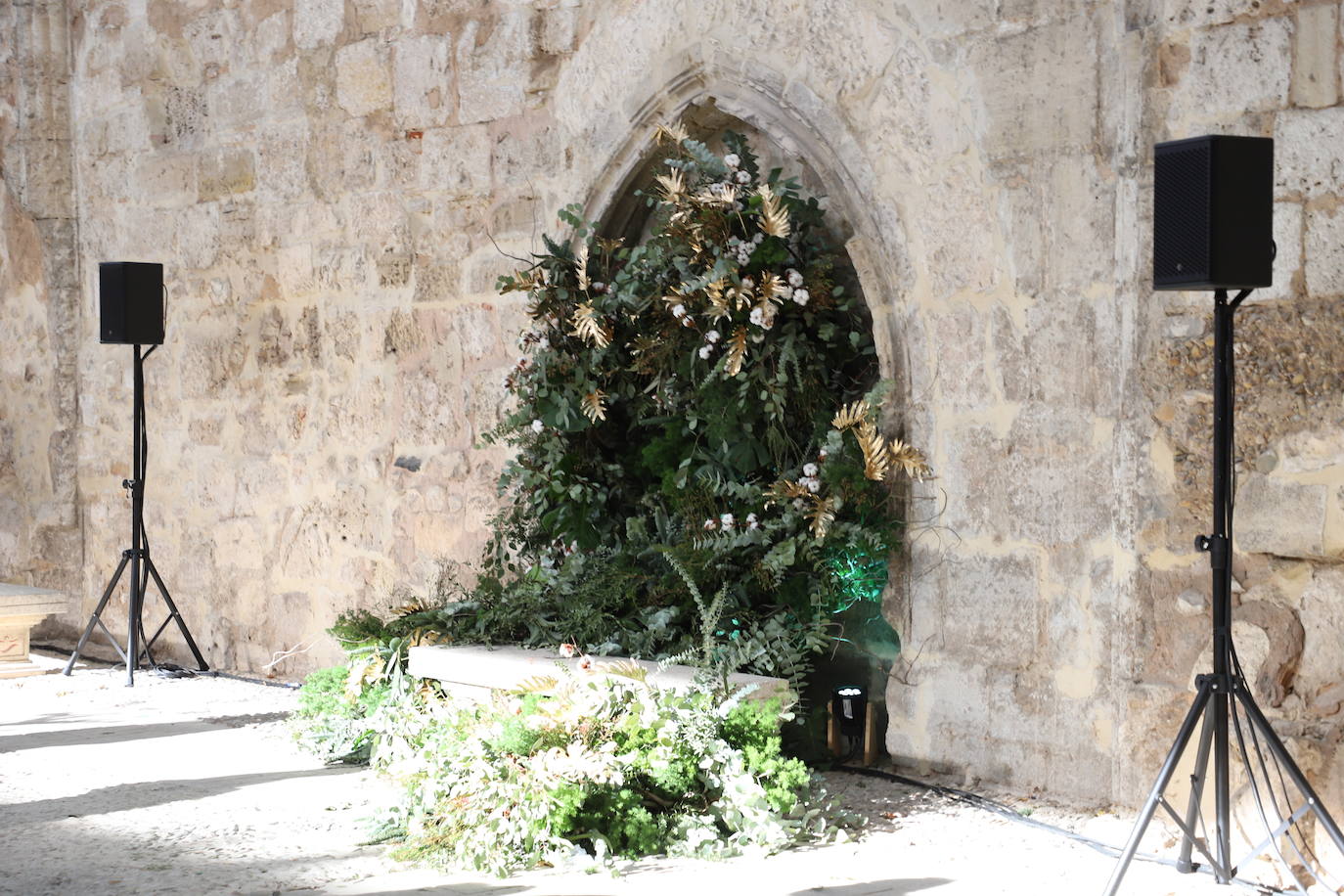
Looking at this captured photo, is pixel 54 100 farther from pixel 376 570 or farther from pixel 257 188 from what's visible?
pixel 376 570

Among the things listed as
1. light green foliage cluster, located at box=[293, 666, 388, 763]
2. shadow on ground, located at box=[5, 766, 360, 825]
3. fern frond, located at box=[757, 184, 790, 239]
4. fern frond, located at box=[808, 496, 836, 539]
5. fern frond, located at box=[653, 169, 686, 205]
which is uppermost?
fern frond, located at box=[653, 169, 686, 205]

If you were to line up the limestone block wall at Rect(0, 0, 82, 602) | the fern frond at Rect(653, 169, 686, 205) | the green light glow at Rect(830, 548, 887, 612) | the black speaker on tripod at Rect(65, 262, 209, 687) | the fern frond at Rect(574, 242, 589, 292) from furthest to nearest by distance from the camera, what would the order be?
the limestone block wall at Rect(0, 0, 82, 602)
the black speaker on tripod at Rect(65, 262, 209, 687)
the fern frond at Rect(574, 242, 589, 292)
the fern frond at Rect(653, 169, 686, 205)
the green light glow at Rect(830, 548, 887, 612)

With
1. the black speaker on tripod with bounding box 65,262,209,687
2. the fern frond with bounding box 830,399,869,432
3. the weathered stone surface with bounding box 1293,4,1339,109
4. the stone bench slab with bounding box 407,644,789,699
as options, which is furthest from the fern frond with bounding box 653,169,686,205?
the black speaker on tripod with bounding box 65,262,209,687

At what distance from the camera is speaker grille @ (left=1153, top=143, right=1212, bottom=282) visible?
3.10m

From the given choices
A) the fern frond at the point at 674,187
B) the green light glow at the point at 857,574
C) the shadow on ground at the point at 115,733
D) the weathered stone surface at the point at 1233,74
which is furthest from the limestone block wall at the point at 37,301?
the weathered stone surface at the point at 1233,74

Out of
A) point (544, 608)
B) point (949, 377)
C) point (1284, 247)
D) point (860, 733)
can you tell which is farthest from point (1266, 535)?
point (544, 608)

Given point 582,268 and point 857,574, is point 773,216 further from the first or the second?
point 857,574

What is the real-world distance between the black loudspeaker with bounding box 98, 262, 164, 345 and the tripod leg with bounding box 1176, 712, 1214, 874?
4.79 metres

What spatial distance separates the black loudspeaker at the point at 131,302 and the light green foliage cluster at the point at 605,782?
3230 millimetres

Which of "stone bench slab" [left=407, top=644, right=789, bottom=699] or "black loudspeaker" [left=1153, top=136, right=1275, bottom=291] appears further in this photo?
"stone bench slab" [left=407, top=644, right=789, bottom=699]

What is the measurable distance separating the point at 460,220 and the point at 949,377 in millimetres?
2204

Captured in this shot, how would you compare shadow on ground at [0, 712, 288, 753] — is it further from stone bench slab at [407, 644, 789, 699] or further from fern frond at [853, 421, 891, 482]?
fern frond at [853, 421, 891, 482]

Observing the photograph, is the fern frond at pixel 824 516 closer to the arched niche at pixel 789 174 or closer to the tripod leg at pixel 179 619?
the arched niche at pixel 789 174

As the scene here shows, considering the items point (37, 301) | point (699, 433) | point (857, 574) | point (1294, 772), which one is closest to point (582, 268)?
point (699, 433)
